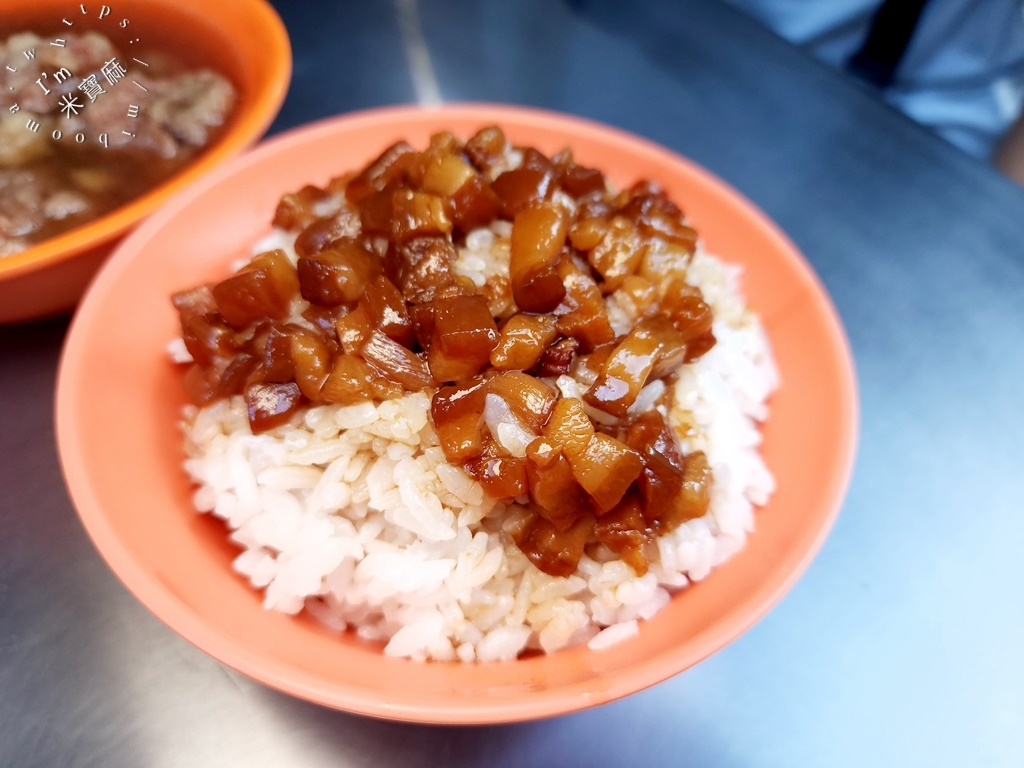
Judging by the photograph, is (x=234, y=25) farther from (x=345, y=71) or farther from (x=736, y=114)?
(x=736, y=114)

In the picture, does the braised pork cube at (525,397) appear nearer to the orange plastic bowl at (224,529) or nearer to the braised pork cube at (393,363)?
the braised pork cube at (393,363)

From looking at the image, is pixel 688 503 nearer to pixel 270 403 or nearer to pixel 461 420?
pixel 461 420

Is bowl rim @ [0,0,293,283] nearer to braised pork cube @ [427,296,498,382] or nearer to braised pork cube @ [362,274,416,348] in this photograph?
braised pork cube @ [362,274,416,348]

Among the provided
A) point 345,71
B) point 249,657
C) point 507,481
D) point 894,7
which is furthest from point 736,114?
point 249,657

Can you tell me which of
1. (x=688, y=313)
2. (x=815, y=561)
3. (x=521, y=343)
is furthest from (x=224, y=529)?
(x=815, y=561)

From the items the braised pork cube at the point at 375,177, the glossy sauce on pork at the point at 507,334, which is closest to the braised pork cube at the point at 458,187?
the glossy sauce on pork at the point at 507,334

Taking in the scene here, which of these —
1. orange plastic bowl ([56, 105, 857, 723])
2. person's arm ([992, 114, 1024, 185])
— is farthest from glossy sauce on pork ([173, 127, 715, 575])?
person's arm ([992, 114, 1024, 185])

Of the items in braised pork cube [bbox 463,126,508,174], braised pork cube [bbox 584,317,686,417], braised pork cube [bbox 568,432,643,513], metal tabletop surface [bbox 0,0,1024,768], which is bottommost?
metal tabletop surface [bbox 0,0,1024,768]
